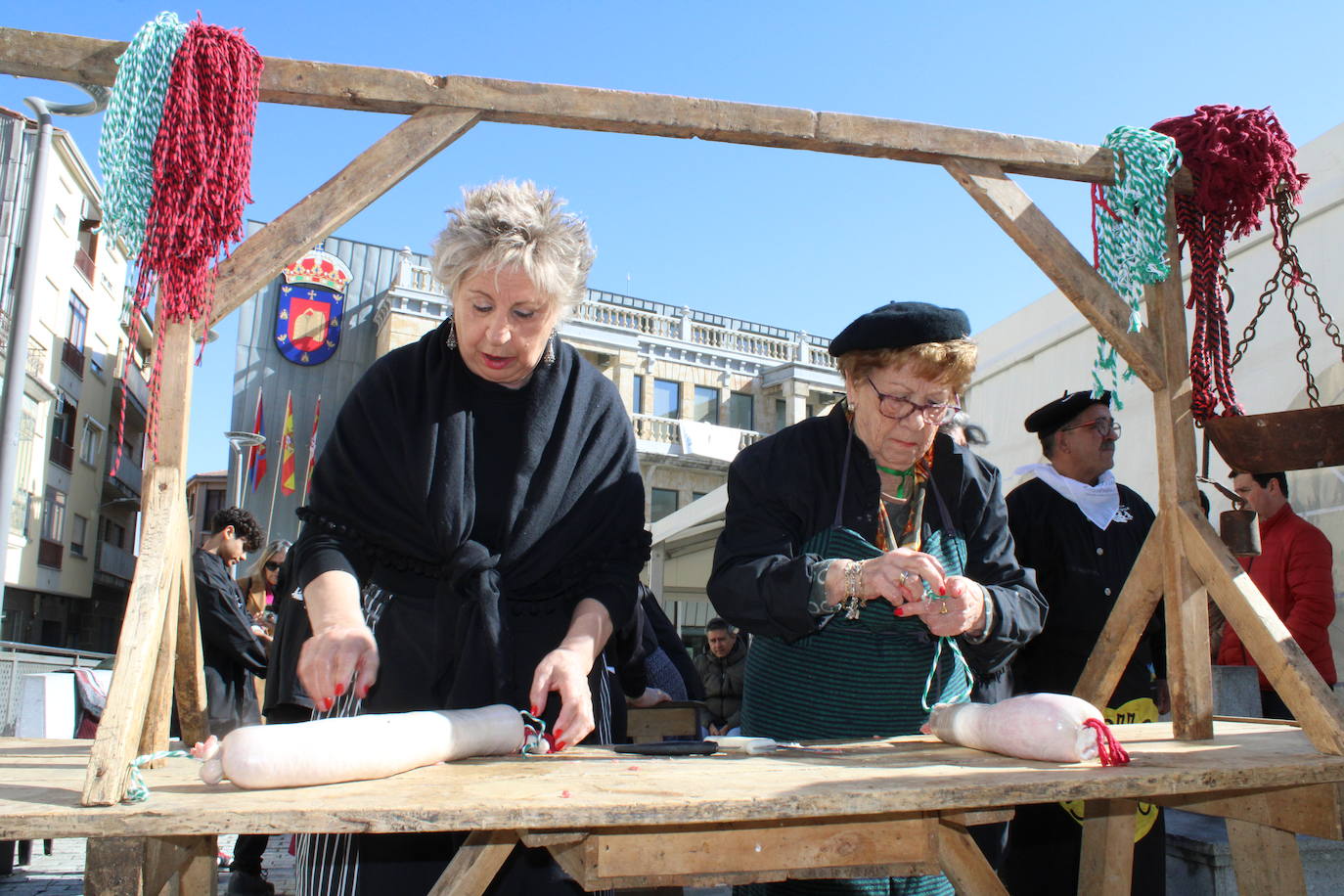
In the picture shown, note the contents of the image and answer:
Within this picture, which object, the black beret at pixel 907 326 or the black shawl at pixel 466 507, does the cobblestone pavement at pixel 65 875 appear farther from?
the black beret at pixel 907 326

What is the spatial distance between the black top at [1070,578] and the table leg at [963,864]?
1.85 meters

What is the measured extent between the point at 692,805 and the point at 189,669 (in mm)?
1226

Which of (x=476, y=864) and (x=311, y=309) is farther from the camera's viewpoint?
(x=311, y=309)

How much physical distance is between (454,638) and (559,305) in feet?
2.31

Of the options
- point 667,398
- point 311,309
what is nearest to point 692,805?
point 311,309

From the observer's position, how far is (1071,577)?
3410 mm

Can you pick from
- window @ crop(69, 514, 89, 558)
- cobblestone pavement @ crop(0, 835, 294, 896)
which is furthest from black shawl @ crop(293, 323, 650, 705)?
window @ crop(69, 514, 89, 558)

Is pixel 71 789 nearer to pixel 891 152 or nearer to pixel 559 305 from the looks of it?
pixel 559 305

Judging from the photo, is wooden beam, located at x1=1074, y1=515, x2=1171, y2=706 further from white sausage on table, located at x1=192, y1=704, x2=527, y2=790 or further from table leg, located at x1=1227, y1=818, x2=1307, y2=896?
white sausage on table, located at x1=192, y1=704, x2=527, y2=790

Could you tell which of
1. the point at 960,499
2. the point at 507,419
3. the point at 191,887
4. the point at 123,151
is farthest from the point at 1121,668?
the point at 123,151

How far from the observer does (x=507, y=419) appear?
213 cm

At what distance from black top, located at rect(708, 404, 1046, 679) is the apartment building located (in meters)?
20.0

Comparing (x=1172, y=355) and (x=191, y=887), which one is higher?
(x=1172, y=355)

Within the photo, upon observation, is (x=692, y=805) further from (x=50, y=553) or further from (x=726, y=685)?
(x=50, y=553)
